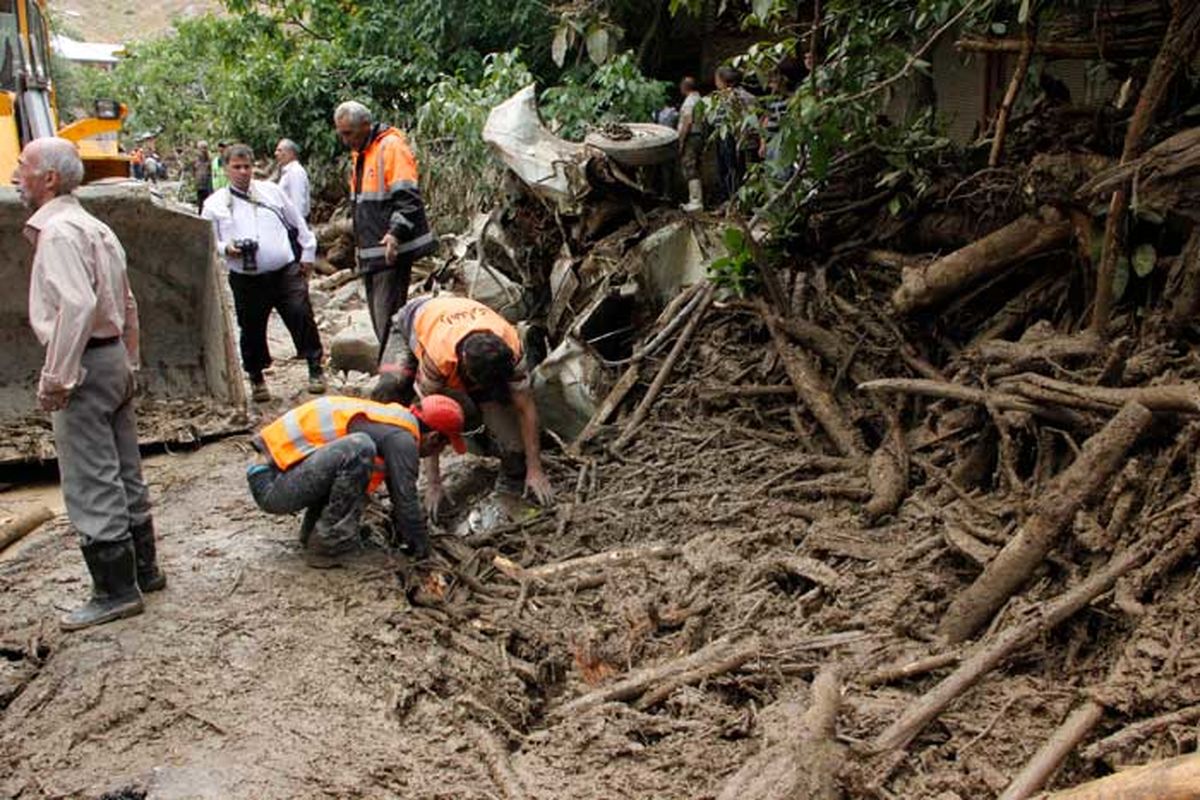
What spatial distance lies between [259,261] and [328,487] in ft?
10.2

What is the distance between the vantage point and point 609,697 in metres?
3.50

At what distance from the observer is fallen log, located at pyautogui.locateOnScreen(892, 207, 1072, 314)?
4.55 m

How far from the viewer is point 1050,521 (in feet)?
11.2

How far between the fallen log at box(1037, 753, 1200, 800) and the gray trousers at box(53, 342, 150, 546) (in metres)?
3.39

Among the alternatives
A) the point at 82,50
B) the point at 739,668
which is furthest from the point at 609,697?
the point at 82,50

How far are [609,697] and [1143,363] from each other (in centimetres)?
219

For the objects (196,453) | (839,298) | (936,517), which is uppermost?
(839,298)

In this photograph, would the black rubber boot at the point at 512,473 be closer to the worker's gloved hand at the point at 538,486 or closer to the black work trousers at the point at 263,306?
the worker's gloved hand at the point at 538,486

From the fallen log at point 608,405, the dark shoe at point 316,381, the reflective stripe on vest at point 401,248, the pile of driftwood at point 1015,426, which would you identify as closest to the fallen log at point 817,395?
the pile of driftwood at point 1015,426

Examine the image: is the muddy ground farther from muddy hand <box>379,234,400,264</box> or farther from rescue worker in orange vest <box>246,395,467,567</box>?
muddy hand <box>379,234,400,264</box>

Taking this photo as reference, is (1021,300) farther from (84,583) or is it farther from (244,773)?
(84,583)

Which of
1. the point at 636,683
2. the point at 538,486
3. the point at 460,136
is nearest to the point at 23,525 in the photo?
the point at 538,486

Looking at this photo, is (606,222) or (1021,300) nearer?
(1021,300)

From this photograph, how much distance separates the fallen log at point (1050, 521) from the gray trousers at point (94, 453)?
9.93ft
